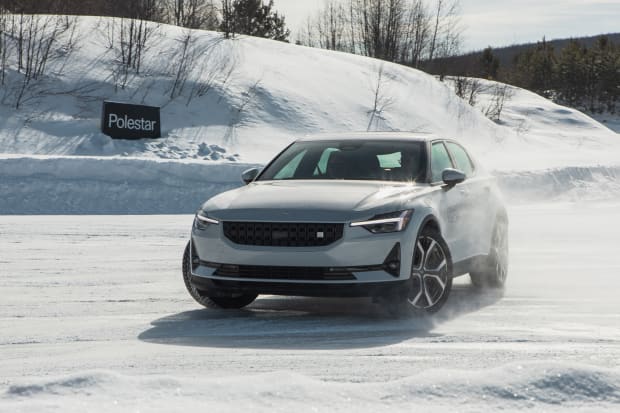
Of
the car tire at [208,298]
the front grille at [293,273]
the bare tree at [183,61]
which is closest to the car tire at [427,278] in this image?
the front grille at [293,273]

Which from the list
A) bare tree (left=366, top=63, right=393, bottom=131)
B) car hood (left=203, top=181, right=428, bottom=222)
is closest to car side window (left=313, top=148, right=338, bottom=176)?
car hood (left=203, top=181, right=428, bottom=222)

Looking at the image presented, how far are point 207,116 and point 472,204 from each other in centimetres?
2069

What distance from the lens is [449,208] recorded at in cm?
830

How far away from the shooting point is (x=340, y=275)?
23.6 feet

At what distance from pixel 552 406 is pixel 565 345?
2.13 metres

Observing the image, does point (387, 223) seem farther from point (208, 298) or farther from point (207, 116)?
point (207, 116)

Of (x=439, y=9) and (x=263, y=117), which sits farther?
(x=439, y=9)

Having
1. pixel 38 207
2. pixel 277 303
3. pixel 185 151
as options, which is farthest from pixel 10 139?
pixel 277 303

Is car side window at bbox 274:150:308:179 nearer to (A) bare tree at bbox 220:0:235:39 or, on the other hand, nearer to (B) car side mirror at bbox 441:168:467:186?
(B) car side mirror at bbox 441:168:467:186

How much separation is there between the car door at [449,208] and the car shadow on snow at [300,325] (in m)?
0.52

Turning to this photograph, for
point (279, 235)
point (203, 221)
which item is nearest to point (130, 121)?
point (203, 221)

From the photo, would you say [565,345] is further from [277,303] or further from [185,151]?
[185,151]

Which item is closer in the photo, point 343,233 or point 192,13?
point 343,233

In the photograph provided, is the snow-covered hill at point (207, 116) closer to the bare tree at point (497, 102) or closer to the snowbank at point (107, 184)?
the snowbank at point (107, 184)
